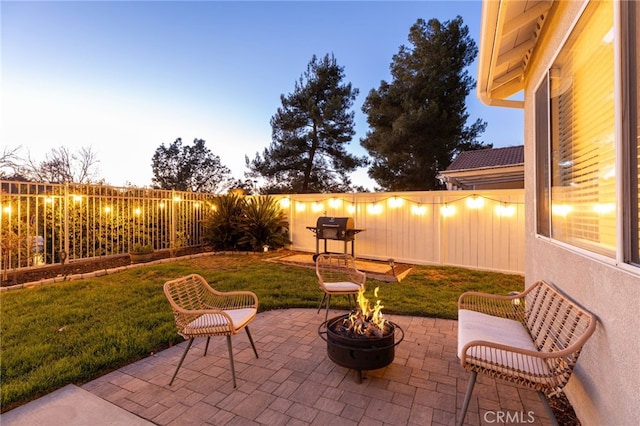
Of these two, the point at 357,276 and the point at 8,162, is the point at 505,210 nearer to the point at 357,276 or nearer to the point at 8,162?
the point at 357,276

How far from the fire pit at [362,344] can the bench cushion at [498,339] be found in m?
0.58

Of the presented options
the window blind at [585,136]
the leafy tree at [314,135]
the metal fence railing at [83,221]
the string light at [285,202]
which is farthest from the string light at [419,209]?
the leafy tree at [314,135]

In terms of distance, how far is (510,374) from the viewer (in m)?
1.89

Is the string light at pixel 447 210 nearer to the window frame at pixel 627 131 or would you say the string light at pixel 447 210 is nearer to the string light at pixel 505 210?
the string light at pixel 505 210

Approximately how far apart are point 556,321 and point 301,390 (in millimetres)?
2031

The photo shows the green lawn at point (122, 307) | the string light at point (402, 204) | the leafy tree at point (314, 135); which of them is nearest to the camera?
the green lawn at point (122, 307)

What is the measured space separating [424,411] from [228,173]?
28.8 meters

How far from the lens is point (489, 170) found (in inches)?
348

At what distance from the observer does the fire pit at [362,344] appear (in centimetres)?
246

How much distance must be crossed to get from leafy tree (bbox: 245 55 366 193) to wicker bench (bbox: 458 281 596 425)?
15510 mm

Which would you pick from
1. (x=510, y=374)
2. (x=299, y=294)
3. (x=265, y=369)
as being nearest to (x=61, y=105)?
(x=299, y=294)

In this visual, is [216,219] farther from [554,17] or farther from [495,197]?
[554,17]

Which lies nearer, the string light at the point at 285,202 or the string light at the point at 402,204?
the string light at the point at 402,204

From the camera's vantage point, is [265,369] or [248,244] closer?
[265,369]
